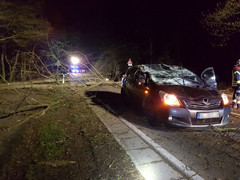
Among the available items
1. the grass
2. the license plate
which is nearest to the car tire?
the license plate

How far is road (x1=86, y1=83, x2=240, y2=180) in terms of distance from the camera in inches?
122

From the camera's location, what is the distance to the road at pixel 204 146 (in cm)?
311

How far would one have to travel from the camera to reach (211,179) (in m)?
2.85

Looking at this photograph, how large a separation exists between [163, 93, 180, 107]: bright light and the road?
774mm

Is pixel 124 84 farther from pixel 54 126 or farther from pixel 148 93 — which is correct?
pixel 54 126

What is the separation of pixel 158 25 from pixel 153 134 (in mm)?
21680

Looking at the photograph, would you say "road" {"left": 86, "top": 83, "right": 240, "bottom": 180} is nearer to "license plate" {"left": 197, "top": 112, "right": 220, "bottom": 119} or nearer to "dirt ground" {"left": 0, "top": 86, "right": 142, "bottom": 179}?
"license plate" {"left": 197, "top": 112, "right": 220, "bottom": 119}

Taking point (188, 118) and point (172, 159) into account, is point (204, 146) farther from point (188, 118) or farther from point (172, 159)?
point (172, 159)

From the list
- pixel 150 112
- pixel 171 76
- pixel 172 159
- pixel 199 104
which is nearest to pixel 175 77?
pixel 171 76

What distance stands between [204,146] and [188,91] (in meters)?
1.39

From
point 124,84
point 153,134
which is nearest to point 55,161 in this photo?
point 153,134

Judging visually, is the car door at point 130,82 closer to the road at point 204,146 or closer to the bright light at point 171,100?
the road at point 204,146

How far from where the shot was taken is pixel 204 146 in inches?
155

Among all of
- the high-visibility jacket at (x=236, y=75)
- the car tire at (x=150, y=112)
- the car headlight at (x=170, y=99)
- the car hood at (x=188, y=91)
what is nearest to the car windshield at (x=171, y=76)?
the car hood at (x=188, y=91)
